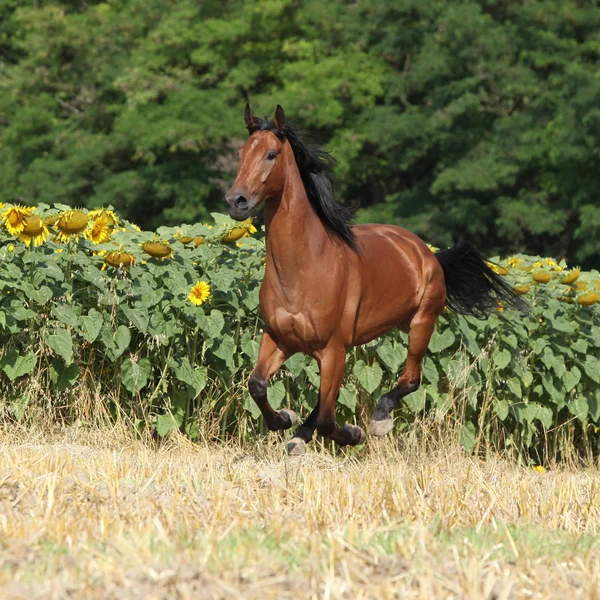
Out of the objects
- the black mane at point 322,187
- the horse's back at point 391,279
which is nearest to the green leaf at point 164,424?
the horse's back at point 391,279

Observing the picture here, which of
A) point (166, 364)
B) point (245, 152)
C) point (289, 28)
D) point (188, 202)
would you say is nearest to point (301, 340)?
point (245, 152)

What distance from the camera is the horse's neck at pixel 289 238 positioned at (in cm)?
571

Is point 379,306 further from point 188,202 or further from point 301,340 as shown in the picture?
point 188,202

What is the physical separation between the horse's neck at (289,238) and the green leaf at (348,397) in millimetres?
1889

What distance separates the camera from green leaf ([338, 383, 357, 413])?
740 cm

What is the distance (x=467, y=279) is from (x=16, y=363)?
10.1 ft

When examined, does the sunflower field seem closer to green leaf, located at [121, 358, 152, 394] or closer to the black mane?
green leaf, located at [121, 358, 152, 394]

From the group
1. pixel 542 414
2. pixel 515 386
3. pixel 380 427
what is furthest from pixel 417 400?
pixel 380 427

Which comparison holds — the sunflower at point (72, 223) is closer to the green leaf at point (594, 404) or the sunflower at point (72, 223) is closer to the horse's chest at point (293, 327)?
the horse's chest at point (293, 327)

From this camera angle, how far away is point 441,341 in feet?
25.4

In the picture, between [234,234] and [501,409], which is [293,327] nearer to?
[234,234]

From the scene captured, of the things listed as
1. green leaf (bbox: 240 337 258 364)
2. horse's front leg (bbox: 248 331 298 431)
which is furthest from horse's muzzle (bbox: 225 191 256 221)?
green leaf (bbox: 240 337 258 364)

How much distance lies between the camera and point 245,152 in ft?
17.9

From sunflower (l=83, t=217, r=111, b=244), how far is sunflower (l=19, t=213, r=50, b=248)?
1.70ft
